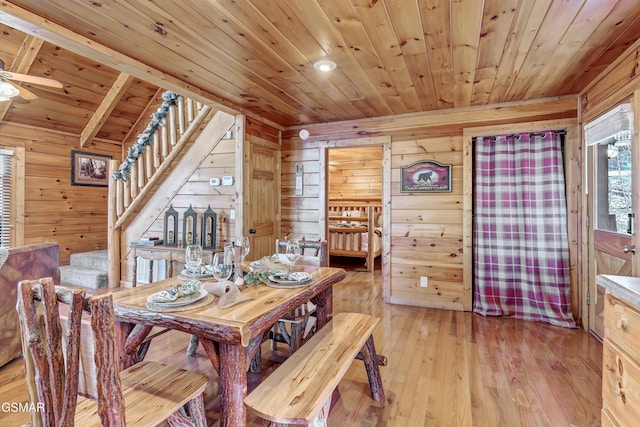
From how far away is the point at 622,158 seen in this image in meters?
2.60

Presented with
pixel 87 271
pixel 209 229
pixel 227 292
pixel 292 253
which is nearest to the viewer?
pixel 227 292

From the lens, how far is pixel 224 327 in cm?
130

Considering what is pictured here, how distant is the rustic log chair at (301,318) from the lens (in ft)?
8.05

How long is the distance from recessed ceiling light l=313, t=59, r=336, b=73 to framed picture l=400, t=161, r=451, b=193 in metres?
1.85

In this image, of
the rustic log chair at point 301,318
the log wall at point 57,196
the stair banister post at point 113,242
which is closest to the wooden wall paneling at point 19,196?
the log wall at point 57,196

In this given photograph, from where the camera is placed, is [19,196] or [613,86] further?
[19,196]

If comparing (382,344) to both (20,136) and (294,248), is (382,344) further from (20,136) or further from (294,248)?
(20,136)

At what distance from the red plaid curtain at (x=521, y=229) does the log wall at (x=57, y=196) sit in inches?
242

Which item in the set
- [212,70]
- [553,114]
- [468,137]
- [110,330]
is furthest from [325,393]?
[553,114]

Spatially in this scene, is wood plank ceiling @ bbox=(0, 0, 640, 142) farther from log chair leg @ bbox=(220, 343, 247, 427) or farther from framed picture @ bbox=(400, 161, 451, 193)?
log chair leg @ bbox=(220, 343, 247, 427)

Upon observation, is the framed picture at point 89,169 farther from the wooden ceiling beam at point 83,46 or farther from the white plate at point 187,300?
the white plate at point 187,300

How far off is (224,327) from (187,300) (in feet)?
1.13

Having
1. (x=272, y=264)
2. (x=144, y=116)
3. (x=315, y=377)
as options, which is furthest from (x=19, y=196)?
(x=315, y=377)

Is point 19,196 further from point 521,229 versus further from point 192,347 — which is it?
point 521,229
